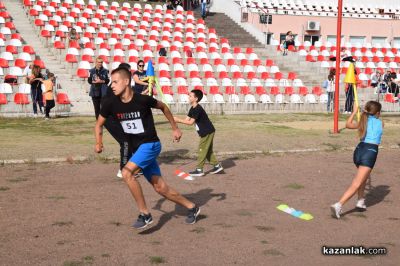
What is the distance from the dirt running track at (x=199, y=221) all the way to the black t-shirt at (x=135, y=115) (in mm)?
1094

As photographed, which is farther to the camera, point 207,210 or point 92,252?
point 207,210

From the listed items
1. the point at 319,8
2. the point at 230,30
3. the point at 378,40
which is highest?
the point at 319,8

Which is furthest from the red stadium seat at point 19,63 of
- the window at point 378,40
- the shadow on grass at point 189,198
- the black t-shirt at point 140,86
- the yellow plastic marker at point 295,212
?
the window at point 378,40

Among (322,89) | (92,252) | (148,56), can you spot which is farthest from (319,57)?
(92,252)

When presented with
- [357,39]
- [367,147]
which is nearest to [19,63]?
[367,147]

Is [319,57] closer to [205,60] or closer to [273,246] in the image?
[205,60]

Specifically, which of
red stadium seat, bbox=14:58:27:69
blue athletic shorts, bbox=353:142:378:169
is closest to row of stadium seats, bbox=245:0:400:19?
red stadium seat, bbox=14:58:27:69

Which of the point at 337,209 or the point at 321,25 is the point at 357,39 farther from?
the point at 337,209

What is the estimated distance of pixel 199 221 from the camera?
703 centimetres

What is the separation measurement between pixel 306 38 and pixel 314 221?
109 ft

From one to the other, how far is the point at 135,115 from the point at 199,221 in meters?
1.62

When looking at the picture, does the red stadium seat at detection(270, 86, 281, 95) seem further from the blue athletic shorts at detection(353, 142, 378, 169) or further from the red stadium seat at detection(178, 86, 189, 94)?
the blue athletic shorts at detection(353, 142, 378, 169)

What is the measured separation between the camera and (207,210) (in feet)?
24.8

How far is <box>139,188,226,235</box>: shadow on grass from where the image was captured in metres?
6.83
